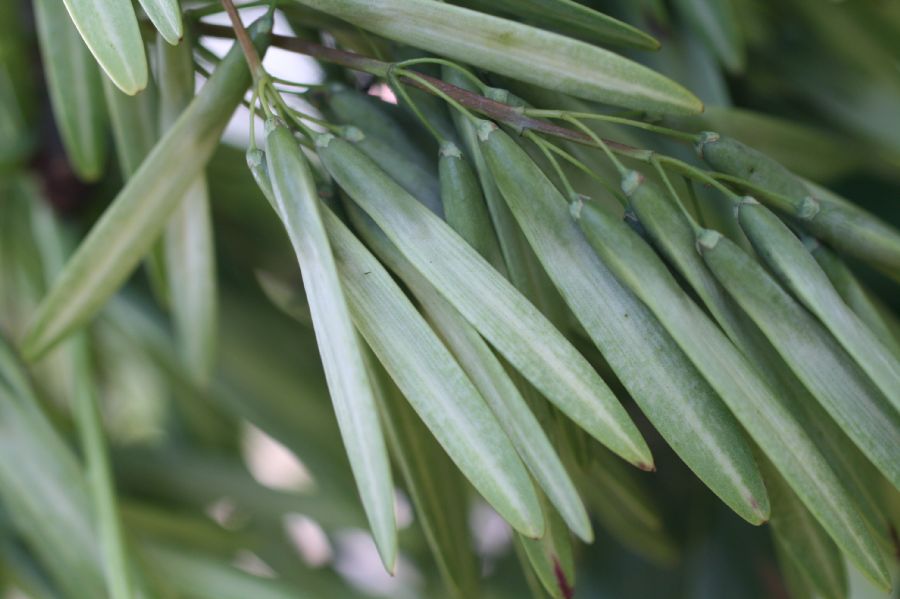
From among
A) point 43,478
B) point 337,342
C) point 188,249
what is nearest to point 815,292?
point 337,342

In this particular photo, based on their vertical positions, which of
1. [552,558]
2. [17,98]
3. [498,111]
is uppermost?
[17,98]

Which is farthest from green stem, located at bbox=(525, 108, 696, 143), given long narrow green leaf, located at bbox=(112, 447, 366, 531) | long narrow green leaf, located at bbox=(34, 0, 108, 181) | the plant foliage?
long narrow green leaf, located at bbox=(112, 447, 366, 531)

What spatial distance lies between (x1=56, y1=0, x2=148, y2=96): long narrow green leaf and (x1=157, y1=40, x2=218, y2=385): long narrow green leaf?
0.18ft

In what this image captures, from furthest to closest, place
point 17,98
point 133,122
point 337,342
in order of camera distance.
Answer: point 17,98, point 133,122, point 337,342

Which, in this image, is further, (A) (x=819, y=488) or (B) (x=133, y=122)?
(B) (x=133, y=122)

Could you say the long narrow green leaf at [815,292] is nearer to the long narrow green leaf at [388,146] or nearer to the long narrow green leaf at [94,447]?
the long narrow green leaf at [388,146]

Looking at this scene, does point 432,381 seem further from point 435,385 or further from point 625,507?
point 625,507

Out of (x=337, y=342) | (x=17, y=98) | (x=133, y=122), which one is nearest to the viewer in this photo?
(x=337, y=342)

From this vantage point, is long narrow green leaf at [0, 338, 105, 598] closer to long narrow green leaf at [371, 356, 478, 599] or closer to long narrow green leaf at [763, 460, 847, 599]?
long narrow green leaf at [371, 356, 478, 599]

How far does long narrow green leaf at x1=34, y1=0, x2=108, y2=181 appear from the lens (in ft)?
1.22

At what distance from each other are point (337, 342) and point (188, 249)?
0.17m

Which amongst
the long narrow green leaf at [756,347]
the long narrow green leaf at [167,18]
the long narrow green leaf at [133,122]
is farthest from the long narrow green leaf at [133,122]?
the long narrow green leaf at [756,347]

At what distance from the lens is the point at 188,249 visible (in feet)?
1.23

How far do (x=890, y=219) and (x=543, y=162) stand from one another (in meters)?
0.24
